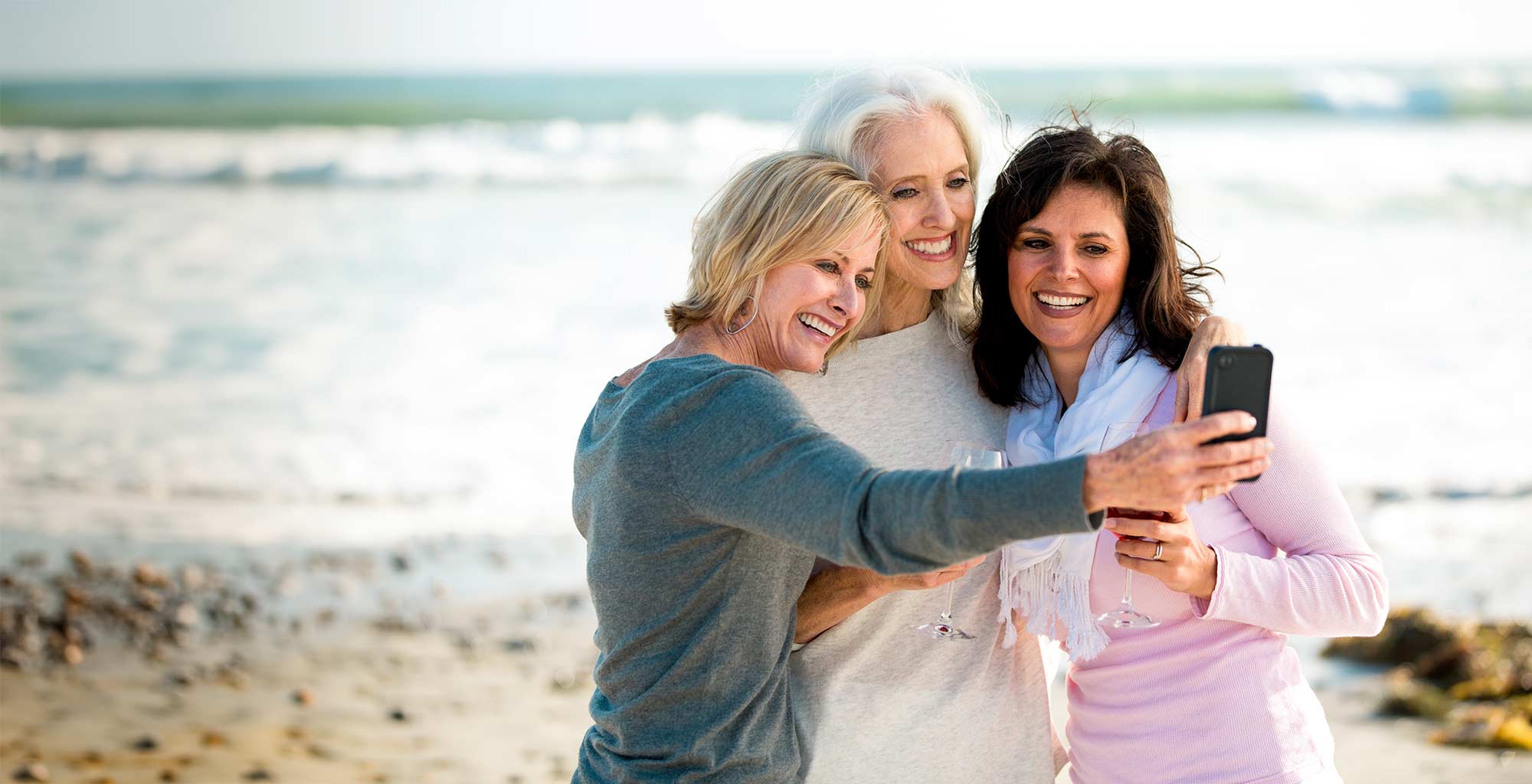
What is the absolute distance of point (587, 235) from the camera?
15.8 m

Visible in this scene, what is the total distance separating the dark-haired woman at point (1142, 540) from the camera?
2518 mm

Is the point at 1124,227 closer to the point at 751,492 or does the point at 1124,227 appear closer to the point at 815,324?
the point at 815,324

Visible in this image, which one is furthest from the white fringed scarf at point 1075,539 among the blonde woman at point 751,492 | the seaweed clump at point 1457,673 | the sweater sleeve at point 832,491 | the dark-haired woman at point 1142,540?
the seaweed clump at point 1457,673

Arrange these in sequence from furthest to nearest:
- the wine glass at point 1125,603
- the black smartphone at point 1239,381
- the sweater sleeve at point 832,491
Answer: the wine glass at point 1125,603 < the black smartphone at point 1239,381 < the sweater sleeve at point 832,491

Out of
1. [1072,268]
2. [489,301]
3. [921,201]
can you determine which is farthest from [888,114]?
[489,301]

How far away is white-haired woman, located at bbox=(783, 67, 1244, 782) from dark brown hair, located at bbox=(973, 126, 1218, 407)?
82mm

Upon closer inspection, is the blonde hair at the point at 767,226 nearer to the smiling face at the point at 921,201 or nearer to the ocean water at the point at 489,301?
the smiling face at the point at 921,201

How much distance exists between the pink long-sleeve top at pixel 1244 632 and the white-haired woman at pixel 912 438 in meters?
0.21

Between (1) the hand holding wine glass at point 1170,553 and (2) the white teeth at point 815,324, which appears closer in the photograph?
(1) the hand holding wine glass at point 1170,553

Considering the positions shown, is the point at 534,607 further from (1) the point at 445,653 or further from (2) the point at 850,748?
(2) the point at 850,748

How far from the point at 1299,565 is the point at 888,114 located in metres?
1.28

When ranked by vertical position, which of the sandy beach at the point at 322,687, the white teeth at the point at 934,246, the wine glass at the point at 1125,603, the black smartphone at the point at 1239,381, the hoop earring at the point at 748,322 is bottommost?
the sandy beach at the point at 322,687

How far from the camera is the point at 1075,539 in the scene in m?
2.59

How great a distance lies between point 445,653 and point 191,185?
16.8 meters
